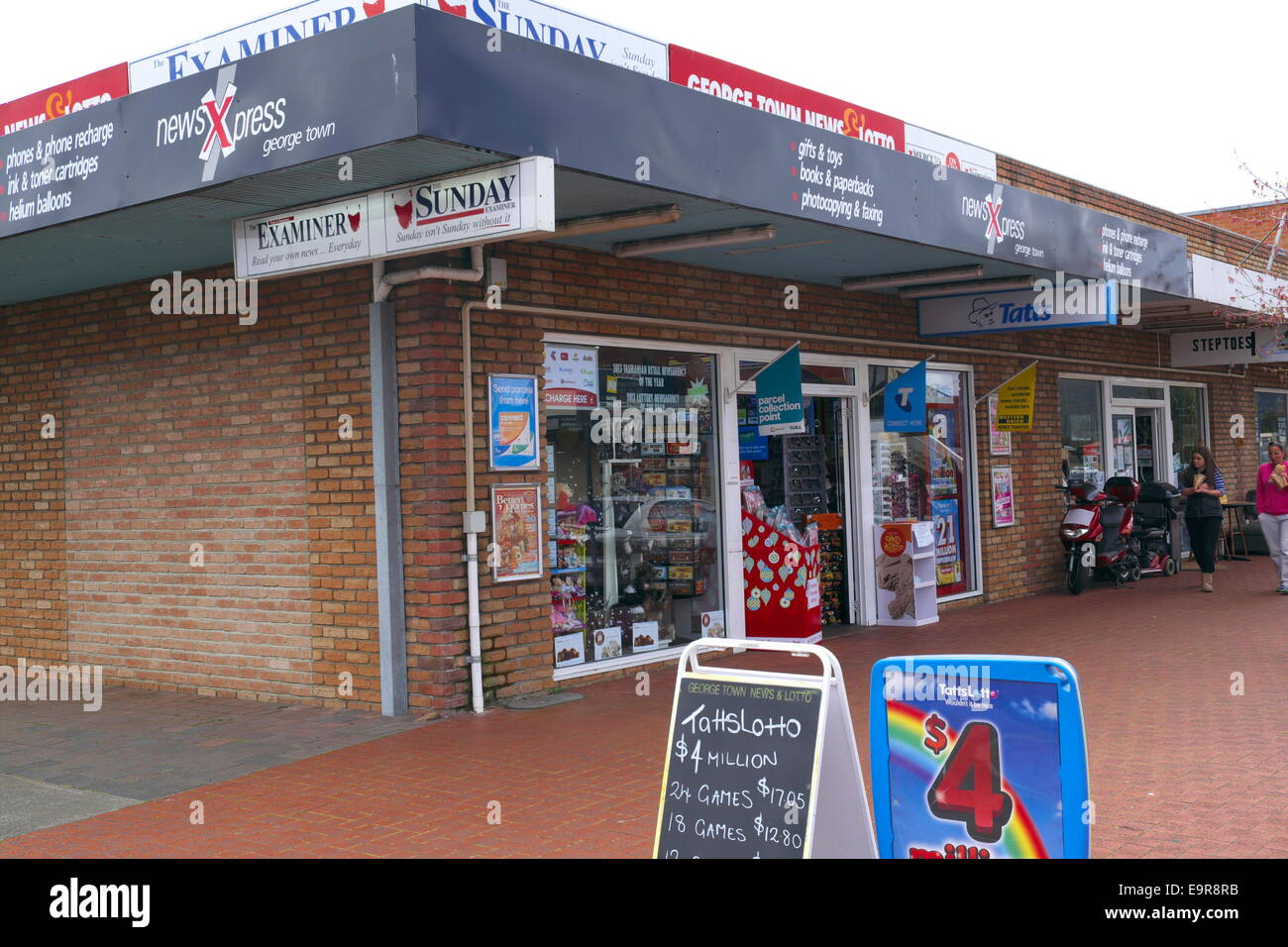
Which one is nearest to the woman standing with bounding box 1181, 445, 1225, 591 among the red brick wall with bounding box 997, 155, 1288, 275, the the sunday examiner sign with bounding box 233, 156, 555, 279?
the red brick wall with bounding box 997, 155, 1288, 275

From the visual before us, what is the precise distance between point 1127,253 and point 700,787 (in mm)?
9423

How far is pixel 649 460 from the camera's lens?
32.7 feet

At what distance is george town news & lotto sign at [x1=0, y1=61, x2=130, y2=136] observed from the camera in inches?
444

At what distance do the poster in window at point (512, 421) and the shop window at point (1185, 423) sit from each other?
1316 cm

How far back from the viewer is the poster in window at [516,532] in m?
8.39

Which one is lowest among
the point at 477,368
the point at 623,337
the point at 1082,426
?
the point at 1082,426

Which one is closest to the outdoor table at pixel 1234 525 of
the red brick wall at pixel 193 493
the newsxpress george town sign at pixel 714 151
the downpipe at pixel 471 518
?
the newsxpress george town sign at pixel 714 151

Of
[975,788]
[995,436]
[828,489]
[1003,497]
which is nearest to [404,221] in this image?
[975,788]

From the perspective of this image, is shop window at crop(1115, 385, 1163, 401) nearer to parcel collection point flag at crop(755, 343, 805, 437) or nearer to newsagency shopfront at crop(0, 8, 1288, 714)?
newsagency shopfront at crop(0, 8, 1288, 714)

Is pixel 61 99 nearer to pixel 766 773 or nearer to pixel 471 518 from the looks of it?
pixel 471 518

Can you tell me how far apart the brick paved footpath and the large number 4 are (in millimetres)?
1528

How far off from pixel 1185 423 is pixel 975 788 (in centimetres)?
1721

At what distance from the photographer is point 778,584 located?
1067cm

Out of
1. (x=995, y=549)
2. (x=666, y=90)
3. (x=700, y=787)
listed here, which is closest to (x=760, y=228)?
(x=666, y=90)
